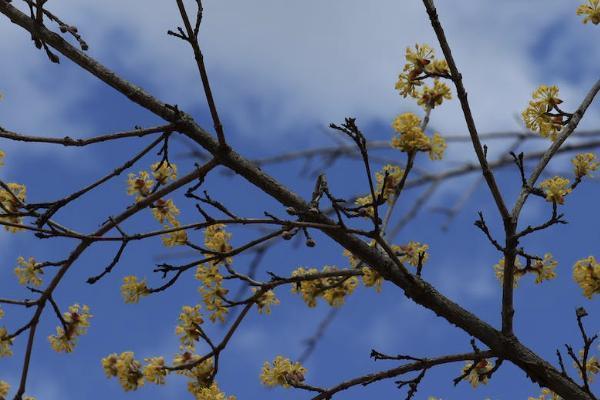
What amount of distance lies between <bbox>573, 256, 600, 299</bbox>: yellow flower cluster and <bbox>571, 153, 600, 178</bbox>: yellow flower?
0.60m

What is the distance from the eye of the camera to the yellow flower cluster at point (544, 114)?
12.5 ft

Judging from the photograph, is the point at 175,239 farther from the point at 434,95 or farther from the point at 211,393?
the point at 434,95

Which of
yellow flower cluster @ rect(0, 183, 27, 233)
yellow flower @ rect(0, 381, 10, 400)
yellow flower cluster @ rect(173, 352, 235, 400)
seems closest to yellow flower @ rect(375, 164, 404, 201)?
yellow flower cluster @ rect(173, 352, 235, 400)

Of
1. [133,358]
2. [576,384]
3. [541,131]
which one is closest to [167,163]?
[133,358]

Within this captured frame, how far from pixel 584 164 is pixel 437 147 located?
0.97 meters

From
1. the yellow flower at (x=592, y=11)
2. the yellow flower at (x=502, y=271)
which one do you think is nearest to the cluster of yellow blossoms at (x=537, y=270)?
the yellow flower at (x=502, y=271)

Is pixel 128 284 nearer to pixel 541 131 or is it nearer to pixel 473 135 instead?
pixel 473 135

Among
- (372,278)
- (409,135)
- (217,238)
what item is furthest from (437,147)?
(217,238)

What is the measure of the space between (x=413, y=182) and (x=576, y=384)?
3.96 feet

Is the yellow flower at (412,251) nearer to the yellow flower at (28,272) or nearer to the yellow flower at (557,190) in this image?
the yellow flower at (557,190)

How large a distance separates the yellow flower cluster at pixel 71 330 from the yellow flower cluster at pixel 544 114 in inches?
99.3

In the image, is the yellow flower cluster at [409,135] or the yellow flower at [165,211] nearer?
the yellow flower cluster at [409,135]

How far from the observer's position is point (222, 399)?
380 centimetres

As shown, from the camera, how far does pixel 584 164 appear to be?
3.87 metres
